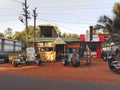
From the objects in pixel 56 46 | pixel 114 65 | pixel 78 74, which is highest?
pixel 56 46

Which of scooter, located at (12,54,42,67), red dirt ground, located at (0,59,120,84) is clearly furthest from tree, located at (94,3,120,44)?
red dirt ground, located at (0,59,120,84)

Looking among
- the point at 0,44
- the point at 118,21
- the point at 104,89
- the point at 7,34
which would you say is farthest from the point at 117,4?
the point at 7,34

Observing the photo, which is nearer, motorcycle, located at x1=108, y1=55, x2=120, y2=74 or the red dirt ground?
the red dirt ground

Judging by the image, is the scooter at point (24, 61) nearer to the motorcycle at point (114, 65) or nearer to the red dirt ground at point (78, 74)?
the red dirt ground at point (78, 74)

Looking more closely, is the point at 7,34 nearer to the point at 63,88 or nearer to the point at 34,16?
the point at 34,16

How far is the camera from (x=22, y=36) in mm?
102875

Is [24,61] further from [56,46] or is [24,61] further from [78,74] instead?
[78,74]

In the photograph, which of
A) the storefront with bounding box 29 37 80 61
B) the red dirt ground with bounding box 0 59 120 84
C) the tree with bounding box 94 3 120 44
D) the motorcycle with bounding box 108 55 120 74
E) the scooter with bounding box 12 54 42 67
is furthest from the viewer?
the storefront with bounding box 29 37 80 61

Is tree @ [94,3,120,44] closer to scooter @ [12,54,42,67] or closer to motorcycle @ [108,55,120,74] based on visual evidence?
scooter @ [12,54,42,67]

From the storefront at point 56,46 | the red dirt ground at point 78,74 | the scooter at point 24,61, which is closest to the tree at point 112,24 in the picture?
the storefront at point 56,46

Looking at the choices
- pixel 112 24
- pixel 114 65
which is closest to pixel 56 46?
pixel 112 24

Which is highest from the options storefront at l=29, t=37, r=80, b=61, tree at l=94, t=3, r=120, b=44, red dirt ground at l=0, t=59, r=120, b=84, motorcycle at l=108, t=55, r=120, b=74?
tree at l=94, t=3, r=120, b=44

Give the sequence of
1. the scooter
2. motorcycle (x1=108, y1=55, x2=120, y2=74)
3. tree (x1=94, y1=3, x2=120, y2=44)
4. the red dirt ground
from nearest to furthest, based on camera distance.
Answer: the red dirt ground, motorcycle (x1=108, y1=55, x2=120, y2=74), the scooter, tree (x1=94, y1=3, x2=120, y2=44)

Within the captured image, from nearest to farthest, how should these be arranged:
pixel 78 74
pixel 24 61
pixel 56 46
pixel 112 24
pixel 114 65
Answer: pixel 78 74 → pixel 114 65 → pixel 24 61 → pixel 112 24 → pixel 56 46
